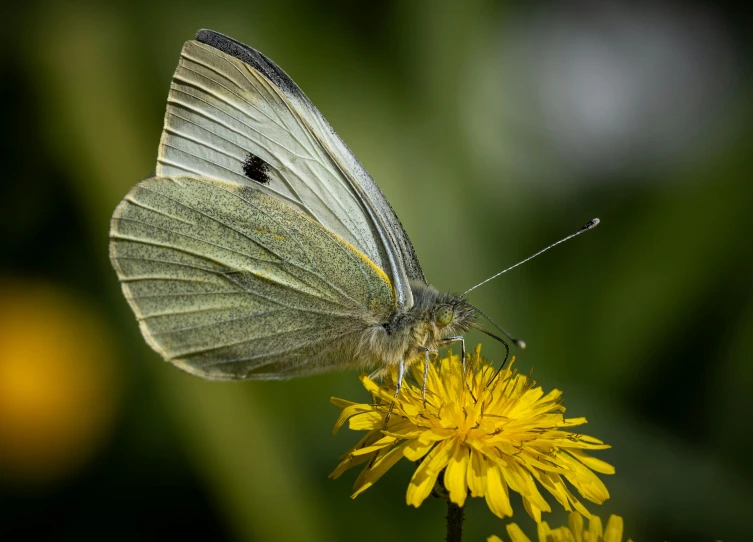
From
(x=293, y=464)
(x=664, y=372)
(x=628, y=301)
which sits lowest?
(x=293, y=464)

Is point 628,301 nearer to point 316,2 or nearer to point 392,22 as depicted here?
point 392,22

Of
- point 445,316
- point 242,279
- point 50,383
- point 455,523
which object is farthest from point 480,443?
point 50,383

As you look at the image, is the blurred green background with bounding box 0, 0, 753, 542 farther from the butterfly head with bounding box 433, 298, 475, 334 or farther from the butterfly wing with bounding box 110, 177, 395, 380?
the butterfly head with bounding box 433, 298, 475, 334

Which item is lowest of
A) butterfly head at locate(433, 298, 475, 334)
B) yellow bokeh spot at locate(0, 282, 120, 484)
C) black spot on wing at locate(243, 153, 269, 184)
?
yellow bokeh spot at locate(0, 282, 120, 484)

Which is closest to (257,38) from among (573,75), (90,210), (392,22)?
(392,22)

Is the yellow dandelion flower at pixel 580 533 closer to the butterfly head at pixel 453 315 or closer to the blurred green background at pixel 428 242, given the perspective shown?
the butterfly head at pixel 453 315

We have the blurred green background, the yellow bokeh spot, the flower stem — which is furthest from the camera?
the blurred green background

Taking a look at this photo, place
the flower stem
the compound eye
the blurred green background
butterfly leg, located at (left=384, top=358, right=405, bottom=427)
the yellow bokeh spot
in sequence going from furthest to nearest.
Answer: the blurred green background < the yellow bokeh spot < the compound eye < butterfly leg, located at (left=384, top=358, right=405, bottom=427) < the flower stem

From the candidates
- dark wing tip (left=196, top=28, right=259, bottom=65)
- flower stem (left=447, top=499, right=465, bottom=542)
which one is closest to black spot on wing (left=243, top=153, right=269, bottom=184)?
dark wing tip (left=196, top=28, right=259, bottom=65)
